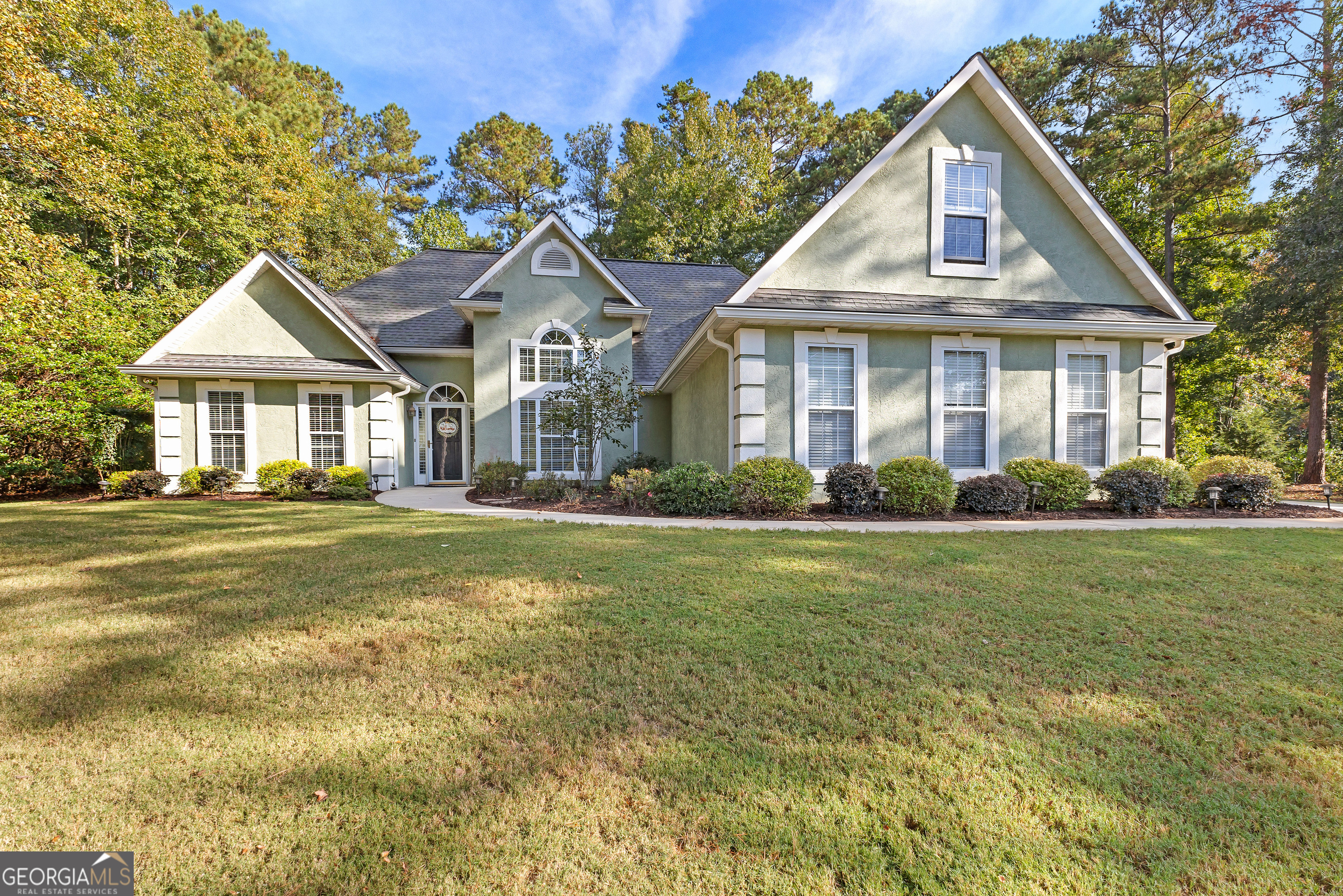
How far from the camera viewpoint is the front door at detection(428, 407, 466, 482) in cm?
1560

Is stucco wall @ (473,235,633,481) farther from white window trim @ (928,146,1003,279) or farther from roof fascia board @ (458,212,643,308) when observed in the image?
white window trim @ (928,146,1003,279)

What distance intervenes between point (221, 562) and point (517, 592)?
11.7ft

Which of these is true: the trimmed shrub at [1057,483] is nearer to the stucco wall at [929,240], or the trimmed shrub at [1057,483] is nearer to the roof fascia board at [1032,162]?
the stucco wall at [929,240]

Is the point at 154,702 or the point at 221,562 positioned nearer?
the point at 154,702

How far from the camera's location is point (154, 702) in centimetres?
284

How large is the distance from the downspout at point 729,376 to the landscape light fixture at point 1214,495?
8211mm

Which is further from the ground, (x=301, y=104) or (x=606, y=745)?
(x=301, y=104)

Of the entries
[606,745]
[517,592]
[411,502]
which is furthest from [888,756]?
[411,502]

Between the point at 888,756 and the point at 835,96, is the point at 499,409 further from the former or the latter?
the point at 835,96

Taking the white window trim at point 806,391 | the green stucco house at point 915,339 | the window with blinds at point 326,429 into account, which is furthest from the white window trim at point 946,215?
the window with blinds at point 326,429

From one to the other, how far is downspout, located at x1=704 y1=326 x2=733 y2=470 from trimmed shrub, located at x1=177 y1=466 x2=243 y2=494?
11.8 m

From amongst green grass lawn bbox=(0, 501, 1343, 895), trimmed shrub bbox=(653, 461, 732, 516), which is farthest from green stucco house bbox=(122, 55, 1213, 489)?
green grass lawn bbox=(0, 501, 1343, 895)

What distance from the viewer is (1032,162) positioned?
34.3 ft

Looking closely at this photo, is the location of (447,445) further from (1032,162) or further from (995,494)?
(1032,162)
